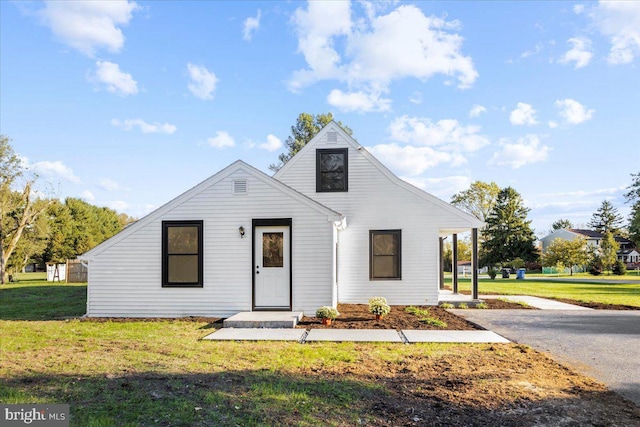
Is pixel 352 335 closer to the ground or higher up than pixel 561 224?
closer to the ground

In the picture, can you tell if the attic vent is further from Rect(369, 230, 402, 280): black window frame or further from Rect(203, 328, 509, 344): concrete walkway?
Rect(369, 230, 402, 280): black window frame

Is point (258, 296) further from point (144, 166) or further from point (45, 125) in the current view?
point (45, 125)

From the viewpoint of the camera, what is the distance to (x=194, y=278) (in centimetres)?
1133

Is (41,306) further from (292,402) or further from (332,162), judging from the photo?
(292,402)

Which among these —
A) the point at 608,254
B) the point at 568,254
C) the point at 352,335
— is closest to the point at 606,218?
the point at 608,254

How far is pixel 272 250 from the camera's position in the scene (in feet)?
37.3

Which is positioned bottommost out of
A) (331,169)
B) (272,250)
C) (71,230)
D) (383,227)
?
(272,250)

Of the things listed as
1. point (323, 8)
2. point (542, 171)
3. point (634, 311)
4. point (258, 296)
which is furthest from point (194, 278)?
point (542, 171)

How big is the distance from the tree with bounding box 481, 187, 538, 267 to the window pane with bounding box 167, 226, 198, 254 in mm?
45738

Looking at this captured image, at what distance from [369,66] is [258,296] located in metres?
9.30

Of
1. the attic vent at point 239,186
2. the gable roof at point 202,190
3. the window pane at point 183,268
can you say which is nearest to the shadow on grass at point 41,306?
the gable roof at point 202,190

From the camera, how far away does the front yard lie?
4133mm

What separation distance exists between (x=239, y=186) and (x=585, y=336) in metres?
8.82

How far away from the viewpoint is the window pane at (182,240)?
11.4m
